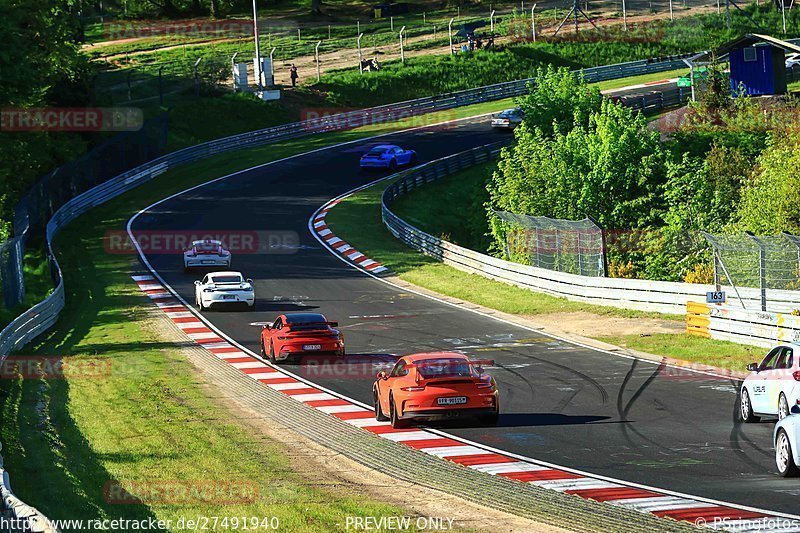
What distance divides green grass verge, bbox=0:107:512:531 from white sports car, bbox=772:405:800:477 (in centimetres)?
524

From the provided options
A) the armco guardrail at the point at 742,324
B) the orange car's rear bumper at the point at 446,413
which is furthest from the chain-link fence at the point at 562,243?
the orange car's rear bumper at the point at 446,413

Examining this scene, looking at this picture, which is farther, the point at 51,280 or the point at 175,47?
A: the point at 175,47

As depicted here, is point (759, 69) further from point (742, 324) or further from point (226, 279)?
point (742, 324)

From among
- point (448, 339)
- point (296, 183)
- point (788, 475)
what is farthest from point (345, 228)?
point (788, 475)

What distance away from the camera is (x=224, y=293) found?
3947 centimetres

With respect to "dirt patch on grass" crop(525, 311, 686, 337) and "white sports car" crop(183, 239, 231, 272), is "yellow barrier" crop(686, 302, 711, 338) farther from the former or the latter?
"white sports car" crop(183, 239, 231, 272)

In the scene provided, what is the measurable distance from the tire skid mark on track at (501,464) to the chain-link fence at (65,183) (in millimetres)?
11698

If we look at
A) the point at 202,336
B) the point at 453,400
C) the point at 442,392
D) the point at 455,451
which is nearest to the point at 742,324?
the point at 453,400

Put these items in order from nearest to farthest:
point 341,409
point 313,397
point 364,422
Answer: point 364,422 < point 341,409 < point 313,397

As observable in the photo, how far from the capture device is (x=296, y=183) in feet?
220

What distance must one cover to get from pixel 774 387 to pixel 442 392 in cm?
552

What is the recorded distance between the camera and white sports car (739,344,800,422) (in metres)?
19.3

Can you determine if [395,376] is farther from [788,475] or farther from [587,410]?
[788,475]

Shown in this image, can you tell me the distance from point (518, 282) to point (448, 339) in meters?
10.1
